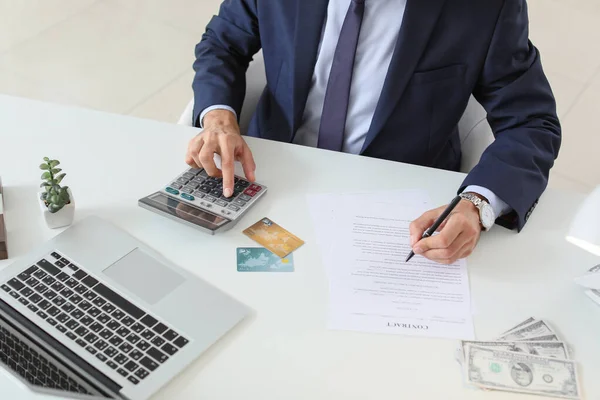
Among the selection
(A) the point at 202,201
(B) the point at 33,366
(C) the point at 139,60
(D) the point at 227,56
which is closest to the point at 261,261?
(A) the point at 202,201

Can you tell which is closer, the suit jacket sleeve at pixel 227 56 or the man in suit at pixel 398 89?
the man in suit at pixel 398 89

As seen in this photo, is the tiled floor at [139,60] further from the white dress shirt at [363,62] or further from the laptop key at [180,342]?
the laptop key at [180,342]

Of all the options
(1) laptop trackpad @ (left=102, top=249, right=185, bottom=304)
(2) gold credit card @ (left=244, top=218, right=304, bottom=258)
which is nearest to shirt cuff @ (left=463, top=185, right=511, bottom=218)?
(2) gold credit card @ (left=244, top=218, right=304, bottom=258)

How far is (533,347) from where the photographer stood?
1.13 meters

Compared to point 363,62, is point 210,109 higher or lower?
lower

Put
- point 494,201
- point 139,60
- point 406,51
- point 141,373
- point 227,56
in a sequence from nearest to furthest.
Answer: point 141,373, point 494,201, point 406,51, point 227,56, point 139,60

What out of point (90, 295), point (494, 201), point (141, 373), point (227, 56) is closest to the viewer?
point (141, 373)

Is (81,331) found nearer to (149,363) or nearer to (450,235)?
(149,363)

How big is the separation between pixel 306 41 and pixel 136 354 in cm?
80

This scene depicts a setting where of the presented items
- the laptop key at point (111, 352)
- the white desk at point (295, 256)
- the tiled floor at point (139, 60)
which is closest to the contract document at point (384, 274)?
the white desk at point (295, 256)

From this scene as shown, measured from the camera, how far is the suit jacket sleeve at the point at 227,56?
1.58 metres

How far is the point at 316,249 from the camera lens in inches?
49.6

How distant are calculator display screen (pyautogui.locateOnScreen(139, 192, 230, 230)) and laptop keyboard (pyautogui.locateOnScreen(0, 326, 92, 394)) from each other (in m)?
0.35

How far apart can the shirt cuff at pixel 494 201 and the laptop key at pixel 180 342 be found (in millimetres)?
652
